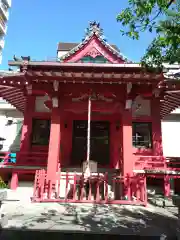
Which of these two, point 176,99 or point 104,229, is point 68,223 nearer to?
point 104,229

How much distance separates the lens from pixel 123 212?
19.5 ft

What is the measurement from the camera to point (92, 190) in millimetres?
7625

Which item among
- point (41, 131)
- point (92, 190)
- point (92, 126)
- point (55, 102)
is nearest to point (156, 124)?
point (92, 126)

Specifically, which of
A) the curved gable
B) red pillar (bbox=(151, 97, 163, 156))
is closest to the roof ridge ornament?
the curved gable

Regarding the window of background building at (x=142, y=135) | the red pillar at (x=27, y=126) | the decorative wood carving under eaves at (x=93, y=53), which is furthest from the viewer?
the decorative wood carving under eaves at (x=93, y=53)

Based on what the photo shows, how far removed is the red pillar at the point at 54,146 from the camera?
855 centimetres

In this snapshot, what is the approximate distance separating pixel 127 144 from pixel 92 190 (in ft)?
8.38

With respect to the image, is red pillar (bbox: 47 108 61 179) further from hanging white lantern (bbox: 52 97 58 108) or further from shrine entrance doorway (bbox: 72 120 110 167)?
shrine entrance doorway (bbox: 72 120 110 167)

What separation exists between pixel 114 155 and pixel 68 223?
278 inches

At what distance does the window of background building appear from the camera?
11.1 metres

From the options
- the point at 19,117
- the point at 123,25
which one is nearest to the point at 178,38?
the point at 123,25

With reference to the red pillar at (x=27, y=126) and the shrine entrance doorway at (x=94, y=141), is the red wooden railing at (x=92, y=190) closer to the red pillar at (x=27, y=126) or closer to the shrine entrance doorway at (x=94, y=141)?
the red pillar at (x=27, y=126)

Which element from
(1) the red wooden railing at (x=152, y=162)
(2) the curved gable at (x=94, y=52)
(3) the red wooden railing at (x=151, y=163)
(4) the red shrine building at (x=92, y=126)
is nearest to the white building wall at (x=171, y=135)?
(4) the red shrine building at (x=92, y=126)

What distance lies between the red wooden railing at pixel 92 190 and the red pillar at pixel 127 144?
0.76 meters
